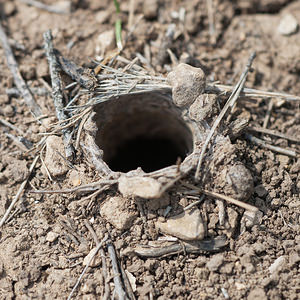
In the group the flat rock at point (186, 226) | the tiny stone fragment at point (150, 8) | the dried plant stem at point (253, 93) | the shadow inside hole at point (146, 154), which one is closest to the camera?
the flat rock at point (186, 226)

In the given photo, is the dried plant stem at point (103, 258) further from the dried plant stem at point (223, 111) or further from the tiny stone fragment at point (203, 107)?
the tiny stone fragment at point (203, 107)

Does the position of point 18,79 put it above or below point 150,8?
below

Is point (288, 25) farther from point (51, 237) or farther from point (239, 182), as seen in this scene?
point (51, 237)

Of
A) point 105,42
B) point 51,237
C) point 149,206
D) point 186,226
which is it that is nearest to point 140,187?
point 149,206

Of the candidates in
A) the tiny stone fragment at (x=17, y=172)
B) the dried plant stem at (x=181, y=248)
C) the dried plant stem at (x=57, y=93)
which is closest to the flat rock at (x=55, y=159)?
the dried plant stem at (x=57, y=93)

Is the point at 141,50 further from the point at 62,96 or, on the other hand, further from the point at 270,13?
the point at 270,13

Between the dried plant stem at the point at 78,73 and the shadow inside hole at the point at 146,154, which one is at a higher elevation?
the dried plant stem at the point at 78,73

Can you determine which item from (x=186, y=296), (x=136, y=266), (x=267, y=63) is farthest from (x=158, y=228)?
(x=267, y=63)

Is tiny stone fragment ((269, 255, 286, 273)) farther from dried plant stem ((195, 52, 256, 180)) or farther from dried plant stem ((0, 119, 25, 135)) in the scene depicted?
dried plant stem ((0, 119, 25, 135))
